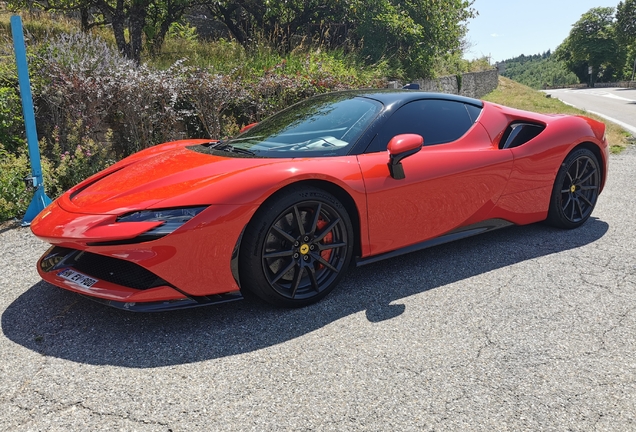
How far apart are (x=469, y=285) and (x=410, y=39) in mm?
10228

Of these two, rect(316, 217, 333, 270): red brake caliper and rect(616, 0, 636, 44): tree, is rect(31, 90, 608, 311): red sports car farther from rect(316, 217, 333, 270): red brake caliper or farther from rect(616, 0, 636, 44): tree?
rect(616, 0, 636, 44): tree

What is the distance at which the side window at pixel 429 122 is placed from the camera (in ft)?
10.3

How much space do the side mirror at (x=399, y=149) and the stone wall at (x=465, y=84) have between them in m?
7.62

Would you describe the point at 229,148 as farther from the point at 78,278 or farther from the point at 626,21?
the point at 626,21

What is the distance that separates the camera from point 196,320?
260 cm

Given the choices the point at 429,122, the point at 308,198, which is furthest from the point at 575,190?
the point at 308,198

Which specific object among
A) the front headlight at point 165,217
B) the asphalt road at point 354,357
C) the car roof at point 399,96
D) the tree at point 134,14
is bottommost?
the asphalt road at point 354,357

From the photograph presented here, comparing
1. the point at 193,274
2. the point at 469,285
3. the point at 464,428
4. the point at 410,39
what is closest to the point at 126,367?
the point at 193,274

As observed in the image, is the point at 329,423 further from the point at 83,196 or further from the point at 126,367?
the point at 83,196

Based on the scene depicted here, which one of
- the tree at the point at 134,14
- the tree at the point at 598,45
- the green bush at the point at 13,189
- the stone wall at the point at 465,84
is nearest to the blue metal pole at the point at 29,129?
the green bush at the point at 13,189

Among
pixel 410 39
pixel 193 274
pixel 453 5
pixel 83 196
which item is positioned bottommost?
pixel 193 274

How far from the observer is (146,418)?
1.84 meters

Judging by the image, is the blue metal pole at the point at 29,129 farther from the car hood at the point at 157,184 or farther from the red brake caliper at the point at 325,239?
the red brake caliper at the point at 325,239

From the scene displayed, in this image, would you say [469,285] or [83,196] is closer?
[83,196]
